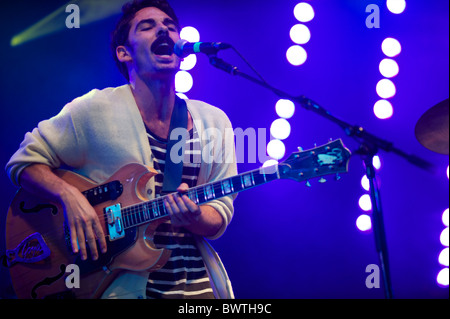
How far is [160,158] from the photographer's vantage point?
220 centimetres

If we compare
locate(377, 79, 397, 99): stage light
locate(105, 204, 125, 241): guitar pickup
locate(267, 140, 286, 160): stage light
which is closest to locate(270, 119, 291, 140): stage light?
locate(267, 140, 286, 160): stage light

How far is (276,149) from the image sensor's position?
9.45 feet

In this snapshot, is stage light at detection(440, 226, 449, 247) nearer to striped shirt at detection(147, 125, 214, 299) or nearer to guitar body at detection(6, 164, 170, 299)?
striped shirt at detection(147, 125, 214, 299)

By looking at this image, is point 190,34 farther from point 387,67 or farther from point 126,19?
point 387,67

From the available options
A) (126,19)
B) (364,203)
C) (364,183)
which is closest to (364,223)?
(364,203)

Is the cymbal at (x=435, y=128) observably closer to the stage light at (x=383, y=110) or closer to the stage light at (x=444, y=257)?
the stage light at (x=383, y=110)

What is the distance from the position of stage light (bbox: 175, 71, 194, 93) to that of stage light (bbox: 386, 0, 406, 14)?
1.50m

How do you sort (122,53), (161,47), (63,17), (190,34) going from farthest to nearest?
(190,34)
(63,17)
(122,53)
(161,47)

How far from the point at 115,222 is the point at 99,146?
386mm

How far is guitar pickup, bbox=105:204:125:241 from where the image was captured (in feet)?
6.68

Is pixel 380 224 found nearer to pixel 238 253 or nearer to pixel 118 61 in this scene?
pixel 238 253

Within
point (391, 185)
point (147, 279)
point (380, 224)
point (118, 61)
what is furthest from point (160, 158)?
point (391, 185)

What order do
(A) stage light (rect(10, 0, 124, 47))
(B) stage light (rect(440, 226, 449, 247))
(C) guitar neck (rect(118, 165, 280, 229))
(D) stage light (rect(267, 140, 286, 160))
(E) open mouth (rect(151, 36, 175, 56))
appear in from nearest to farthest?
(C) guitar neck (rect(118, 165, 280, 229)), (E) open mouth (rect(151, 36, 175, 56)), (A) stage light (rect(10, 0, 124, 47)), (D) stage light (rect(267, 140, 286, 160)), (B) stage light (rect(440, 226, 449, 247))

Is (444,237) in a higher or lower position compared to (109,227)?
higher
